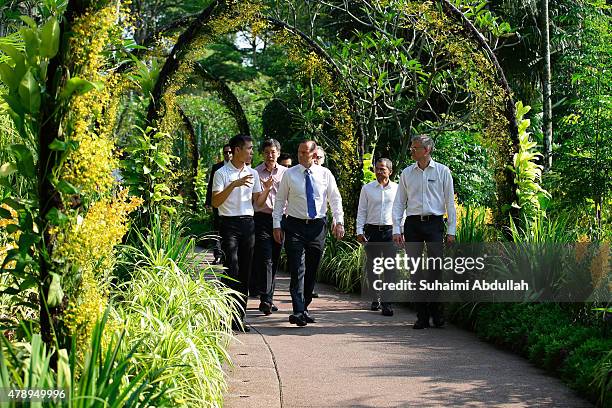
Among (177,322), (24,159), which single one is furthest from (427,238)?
(24,159)

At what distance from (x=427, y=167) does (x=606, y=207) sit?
2.19 m

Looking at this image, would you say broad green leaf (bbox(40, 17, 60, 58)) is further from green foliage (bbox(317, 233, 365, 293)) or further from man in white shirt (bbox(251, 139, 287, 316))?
green foliage (bbox(317, 233, 365, 293))

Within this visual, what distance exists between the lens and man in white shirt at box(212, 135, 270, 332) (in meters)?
8.22

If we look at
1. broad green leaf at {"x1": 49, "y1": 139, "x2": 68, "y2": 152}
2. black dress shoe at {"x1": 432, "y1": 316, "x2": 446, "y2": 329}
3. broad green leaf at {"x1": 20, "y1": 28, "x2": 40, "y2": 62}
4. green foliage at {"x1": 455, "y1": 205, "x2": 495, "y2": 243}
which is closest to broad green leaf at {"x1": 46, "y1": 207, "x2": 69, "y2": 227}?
broad green leaf at {"x1": 49, "y1": 139, "x2": 68, "y2": 152}

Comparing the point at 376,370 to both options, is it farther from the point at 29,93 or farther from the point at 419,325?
the point at 29,93

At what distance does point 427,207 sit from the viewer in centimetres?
841

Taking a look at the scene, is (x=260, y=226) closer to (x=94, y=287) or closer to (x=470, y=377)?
(x=470, y=377)

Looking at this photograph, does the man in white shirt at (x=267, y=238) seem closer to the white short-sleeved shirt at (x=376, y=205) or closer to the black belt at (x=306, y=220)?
the black belt at (x=306, y=220)

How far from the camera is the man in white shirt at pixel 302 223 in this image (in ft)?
27.5

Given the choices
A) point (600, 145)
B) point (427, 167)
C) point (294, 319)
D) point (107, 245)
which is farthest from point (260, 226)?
point (107, 245)

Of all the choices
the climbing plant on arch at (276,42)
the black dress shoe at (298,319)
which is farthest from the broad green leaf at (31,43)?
the climbing plant on arch at (276,42)

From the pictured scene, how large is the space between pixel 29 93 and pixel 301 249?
4.74 meters

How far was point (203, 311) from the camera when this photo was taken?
22.1ft

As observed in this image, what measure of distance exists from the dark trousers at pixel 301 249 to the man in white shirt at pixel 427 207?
870 mm
